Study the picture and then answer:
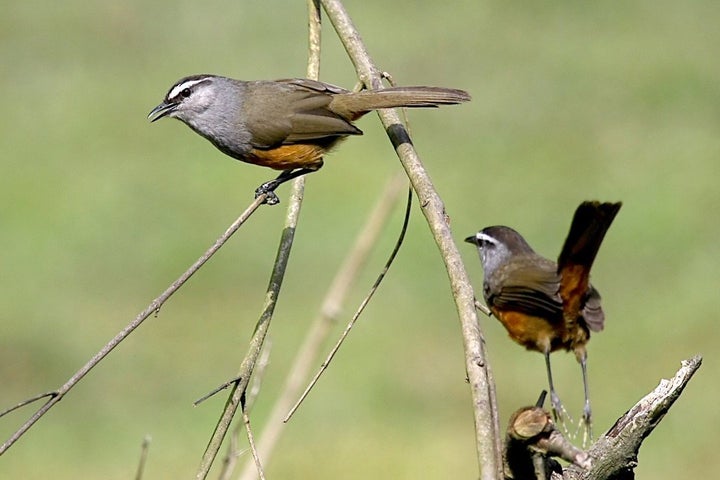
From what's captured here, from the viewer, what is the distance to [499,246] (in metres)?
6.36

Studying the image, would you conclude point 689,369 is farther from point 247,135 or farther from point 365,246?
point 247,135

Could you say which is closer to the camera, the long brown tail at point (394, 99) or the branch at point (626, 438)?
the branch at point (626, 438)

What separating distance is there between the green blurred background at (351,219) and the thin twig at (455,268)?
5.83m

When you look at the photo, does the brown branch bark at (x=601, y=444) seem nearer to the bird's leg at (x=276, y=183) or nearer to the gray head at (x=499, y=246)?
the bird's leg at (x=276, y=183)

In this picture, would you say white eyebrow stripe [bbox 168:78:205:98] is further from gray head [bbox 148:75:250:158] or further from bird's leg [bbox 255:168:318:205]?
bird's leg [bbox 255:168:318:205]

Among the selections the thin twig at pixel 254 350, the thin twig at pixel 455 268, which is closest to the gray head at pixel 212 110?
the thin twig at pixel 254 350

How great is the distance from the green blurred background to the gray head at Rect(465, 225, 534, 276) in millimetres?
3655

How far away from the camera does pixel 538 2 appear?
1725cm

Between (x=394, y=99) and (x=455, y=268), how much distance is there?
4.98 ft

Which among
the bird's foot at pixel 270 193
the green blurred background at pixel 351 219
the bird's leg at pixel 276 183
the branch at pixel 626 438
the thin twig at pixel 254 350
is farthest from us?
the green blurred background at pixel 351 219

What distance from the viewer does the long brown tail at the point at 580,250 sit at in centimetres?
472

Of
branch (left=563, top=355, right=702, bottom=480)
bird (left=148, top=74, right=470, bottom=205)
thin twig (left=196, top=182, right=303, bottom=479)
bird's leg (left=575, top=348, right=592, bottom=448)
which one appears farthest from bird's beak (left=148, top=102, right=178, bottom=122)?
branch (left=563, top=355, right=702, bottom=480)

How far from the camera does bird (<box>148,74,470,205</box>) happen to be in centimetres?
543

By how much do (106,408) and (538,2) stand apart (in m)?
9.40
